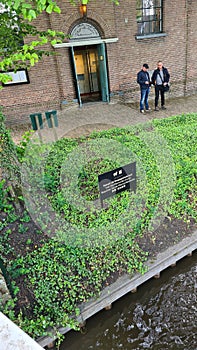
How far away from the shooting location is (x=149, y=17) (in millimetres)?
9422

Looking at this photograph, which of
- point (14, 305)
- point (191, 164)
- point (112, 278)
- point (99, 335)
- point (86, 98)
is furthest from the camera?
point (86, 98)

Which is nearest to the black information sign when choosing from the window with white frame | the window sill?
the window sill

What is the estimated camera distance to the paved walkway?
7387 millimetres

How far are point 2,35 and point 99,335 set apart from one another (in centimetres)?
426

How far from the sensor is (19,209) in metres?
3.55

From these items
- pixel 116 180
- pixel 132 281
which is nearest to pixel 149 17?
pixel 116 180

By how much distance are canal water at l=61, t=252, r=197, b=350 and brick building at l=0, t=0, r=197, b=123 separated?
7251mm

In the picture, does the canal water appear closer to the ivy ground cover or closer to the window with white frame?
the ivy ground cover

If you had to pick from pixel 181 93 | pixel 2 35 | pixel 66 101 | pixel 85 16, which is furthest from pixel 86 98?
pixel 2 35

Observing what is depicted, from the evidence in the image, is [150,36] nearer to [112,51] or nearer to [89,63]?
[112,51]

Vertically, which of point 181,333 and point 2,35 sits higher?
point 2,35

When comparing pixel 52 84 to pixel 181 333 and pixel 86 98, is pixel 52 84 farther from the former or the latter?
pixel 181 333

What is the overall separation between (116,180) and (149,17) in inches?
345

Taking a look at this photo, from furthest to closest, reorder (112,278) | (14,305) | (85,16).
→ (85,16)
(112,278)
(14,305)
